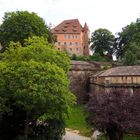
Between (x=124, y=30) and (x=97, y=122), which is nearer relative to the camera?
(x=97, y=122)

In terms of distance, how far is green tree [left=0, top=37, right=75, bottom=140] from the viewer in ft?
96.1

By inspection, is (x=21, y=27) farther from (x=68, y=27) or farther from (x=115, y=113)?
(x=68, y=27)

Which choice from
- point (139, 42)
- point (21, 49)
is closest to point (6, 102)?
point (21, 49)

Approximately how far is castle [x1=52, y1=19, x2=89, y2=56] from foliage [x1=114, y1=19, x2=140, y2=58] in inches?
522

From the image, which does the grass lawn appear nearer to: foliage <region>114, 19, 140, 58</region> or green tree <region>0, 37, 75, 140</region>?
green tree <region>0, 37, 75, 140</region>

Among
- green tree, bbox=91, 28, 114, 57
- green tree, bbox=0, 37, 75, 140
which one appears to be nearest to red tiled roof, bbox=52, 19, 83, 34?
green tree, bbox=91, 28, 114, 57

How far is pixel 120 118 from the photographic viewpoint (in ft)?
102

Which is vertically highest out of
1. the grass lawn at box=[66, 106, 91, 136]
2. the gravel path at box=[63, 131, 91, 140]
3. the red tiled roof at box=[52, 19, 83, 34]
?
the red tiled roof at box=[52, 19, 83, 34]

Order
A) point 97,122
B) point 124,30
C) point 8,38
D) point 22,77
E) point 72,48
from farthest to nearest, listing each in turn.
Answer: point 72,48
point 124,30
point 8,38
point 97,122
point 22,77

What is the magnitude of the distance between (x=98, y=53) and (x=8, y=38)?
35.9 meters

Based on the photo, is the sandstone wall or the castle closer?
the sandstone wall

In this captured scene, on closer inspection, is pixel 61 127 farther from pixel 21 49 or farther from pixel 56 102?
pixel 21 49

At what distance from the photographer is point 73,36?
10325 cm

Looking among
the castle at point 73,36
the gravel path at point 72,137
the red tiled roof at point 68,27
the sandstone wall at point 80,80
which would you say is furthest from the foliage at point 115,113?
the red tiled roof at point 68,27
